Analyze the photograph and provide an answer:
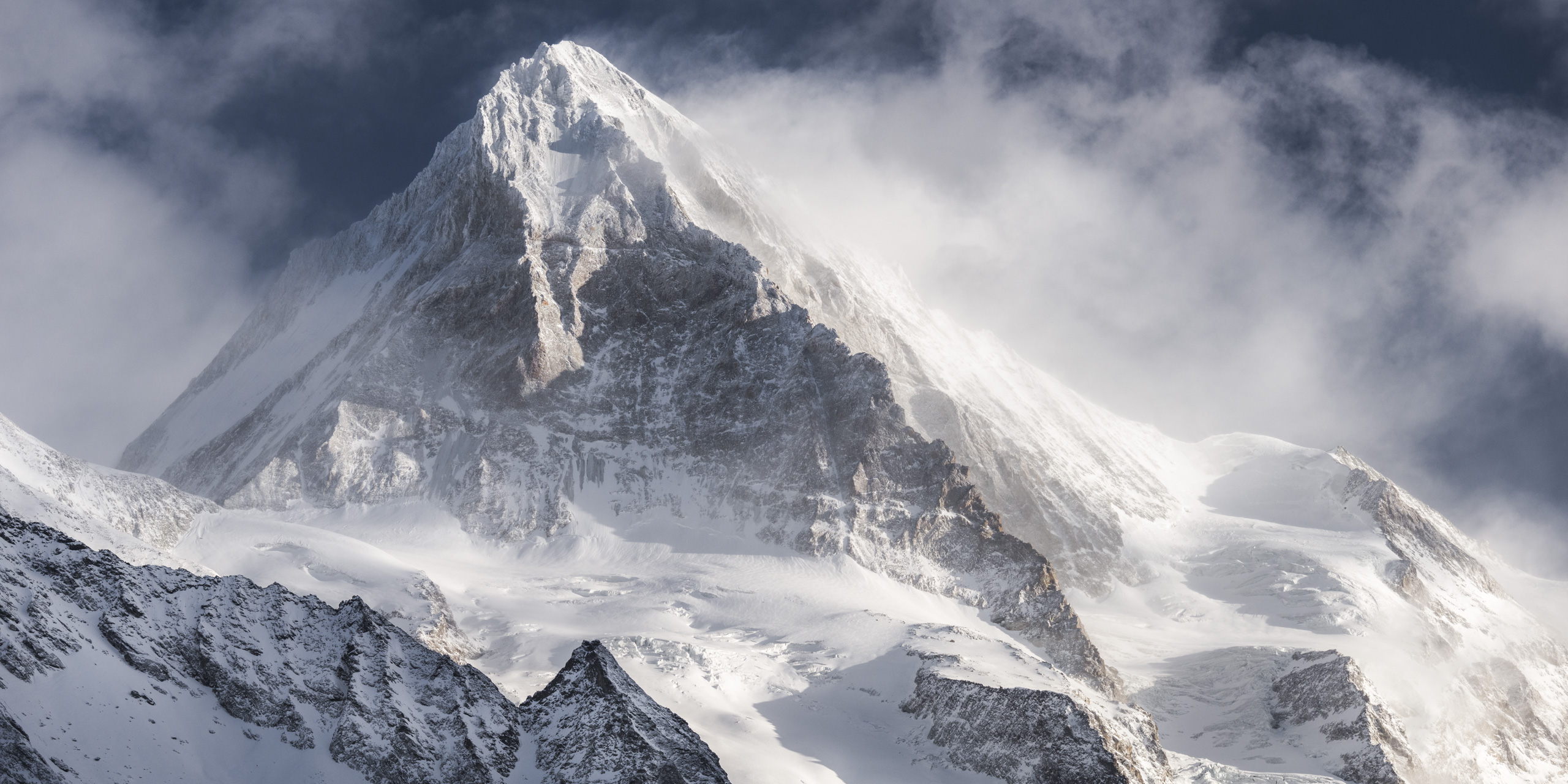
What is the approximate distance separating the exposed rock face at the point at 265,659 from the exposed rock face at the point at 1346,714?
113 meters

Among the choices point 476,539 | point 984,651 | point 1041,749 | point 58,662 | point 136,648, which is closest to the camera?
point 58,662

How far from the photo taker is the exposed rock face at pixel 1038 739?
11300 centimetres

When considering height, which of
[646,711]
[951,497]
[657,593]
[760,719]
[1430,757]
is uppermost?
[951,497]

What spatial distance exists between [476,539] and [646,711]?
379 ft

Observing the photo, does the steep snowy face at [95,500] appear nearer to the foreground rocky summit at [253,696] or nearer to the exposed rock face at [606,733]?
the foreground rocky summit at [253,696]

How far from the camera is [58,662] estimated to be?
188ft

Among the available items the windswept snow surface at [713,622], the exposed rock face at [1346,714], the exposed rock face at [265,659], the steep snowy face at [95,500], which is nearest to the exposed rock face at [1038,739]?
the windswept snow surface at [713,622]

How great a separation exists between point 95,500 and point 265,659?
9778 cm

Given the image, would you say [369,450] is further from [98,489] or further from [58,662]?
[58,662]

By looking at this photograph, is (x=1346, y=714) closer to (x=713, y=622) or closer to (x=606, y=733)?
(x=713, y=622)

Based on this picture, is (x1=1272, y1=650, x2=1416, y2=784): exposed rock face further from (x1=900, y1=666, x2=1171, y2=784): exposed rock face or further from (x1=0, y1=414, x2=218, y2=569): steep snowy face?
(x1=0, y1=414, x2=218, y2=569): steep snowy face

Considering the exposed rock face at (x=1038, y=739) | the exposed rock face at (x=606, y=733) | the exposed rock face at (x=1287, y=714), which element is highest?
the exposed rock face at (x=1287, y=714)

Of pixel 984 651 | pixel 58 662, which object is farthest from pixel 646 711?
pixel 984 651

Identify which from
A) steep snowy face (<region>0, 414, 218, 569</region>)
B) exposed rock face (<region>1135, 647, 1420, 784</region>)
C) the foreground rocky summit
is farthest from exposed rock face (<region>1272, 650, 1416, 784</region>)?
steep snowy face (<region>0, 414, 218, 569</region>)
